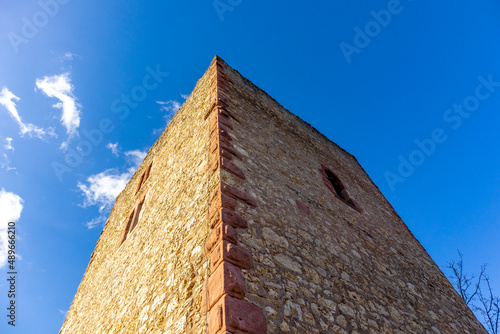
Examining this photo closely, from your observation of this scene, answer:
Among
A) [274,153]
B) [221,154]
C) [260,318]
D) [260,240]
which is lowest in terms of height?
[260,318]

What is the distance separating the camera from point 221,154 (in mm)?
4086

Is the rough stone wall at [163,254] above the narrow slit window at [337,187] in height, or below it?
below

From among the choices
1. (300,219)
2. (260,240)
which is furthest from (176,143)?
(260,240)

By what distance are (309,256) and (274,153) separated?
2289 mm

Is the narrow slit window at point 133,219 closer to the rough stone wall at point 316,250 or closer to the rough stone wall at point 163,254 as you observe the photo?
the rough stone wall at point 163,254

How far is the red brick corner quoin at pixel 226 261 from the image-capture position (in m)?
2.38

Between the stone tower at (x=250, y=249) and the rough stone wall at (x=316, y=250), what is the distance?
20 millimetres

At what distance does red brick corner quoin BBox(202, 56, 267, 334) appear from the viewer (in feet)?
7.81

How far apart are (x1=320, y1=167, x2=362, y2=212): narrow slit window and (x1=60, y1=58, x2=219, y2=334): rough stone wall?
2.79 m

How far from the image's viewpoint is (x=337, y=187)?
22.8 ft

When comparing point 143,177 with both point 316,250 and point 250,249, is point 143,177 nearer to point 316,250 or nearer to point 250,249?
point 316,250

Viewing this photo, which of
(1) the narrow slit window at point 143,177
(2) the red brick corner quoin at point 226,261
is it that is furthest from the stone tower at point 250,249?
(1) the narrow slit window at point 143,177

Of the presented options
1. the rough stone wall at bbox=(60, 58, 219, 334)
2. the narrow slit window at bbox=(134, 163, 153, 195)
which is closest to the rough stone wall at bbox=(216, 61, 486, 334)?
the rough stone wall at bbox=(60, 58, 219, 334)

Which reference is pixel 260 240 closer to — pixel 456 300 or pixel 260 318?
pixel 260 318
